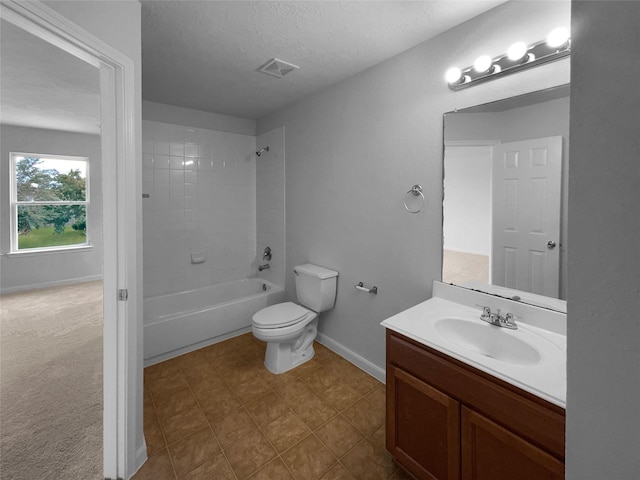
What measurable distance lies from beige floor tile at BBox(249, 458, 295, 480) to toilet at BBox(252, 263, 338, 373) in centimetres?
85

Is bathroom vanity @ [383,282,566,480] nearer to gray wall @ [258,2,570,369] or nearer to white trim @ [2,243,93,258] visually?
gray wall @ [258,2,570,369]

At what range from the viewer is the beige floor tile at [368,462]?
4.82 feet

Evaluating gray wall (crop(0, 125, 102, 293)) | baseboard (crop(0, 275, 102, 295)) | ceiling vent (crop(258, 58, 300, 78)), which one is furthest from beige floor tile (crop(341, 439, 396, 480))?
baseboard (crop(0, 275, 102, 295))

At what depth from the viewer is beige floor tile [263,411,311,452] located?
1656 millimetres

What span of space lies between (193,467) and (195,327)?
1.31 metres

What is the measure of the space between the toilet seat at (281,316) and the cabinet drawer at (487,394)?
1075 mm

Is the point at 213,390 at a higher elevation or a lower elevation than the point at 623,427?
lower

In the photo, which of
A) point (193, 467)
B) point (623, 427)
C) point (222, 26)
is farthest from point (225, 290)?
point (623, 427)

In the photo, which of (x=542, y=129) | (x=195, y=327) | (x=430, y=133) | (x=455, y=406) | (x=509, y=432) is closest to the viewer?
(x=509, y=432)

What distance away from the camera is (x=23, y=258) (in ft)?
13.6

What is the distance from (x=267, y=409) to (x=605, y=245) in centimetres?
205

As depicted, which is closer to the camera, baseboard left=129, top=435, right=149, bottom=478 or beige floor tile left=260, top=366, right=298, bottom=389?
baseboard left=129, top=435, right=149, bottom=478

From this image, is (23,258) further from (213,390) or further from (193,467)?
(193,467)

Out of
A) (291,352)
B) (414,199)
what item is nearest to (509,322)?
(414,199)
